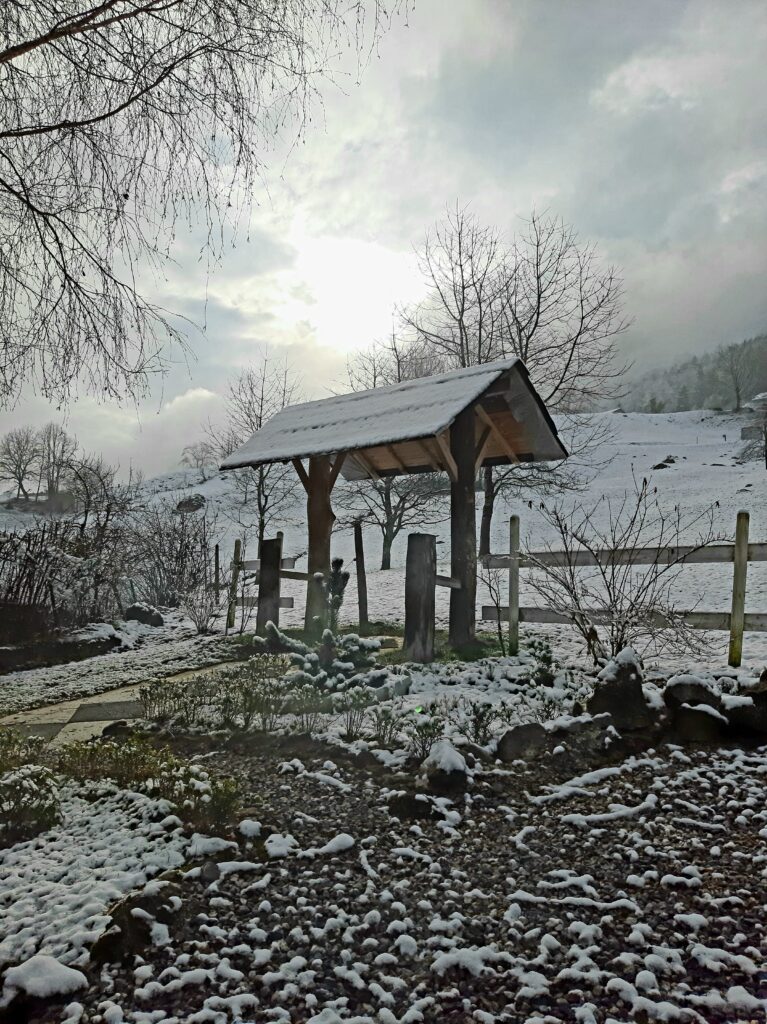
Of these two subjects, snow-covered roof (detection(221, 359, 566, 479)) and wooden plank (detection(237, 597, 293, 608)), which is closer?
snow-covered roof (detection(221, 359, 566, 479))

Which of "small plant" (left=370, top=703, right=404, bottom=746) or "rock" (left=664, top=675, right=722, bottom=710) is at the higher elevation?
"rock" (left=664, top=675, right=722, bottom=710)

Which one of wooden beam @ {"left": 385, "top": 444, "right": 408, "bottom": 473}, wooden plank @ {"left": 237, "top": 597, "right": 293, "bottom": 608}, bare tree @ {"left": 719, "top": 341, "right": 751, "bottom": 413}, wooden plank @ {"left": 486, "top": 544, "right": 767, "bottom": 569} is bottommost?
wooden plank @ {"left": 237, "top": 597, "right": 293, "bottom": 608}

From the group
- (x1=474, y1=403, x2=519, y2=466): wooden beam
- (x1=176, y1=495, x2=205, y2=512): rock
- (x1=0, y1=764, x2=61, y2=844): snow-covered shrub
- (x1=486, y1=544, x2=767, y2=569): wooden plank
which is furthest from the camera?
(x1=176, y1=495, x2=205, y2=512): rock

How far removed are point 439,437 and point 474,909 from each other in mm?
4939

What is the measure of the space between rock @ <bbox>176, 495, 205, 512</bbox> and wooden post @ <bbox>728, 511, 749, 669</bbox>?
110 feet

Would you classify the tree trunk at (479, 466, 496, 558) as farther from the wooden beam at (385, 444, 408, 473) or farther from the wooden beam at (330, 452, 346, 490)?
the wooden beam at (330, 452, 346, 490)

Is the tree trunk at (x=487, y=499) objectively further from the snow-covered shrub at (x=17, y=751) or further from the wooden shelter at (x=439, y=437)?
the snow-covered shrub at (x=17, y=751)

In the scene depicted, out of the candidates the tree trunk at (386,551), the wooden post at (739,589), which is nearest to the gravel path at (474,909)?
the wooden post at (739,589)

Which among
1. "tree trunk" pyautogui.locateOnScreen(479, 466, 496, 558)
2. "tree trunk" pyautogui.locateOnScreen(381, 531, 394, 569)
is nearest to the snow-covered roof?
"tree trunk" pyautogui.locateOnScreen(479, 466, 496, 558)

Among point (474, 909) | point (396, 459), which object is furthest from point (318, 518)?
point (474, 909)

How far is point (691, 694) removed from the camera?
4797 millimetres

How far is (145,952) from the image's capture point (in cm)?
230

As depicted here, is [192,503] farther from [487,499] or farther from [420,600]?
[420,600]

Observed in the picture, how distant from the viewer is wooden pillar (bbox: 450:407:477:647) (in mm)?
7574
